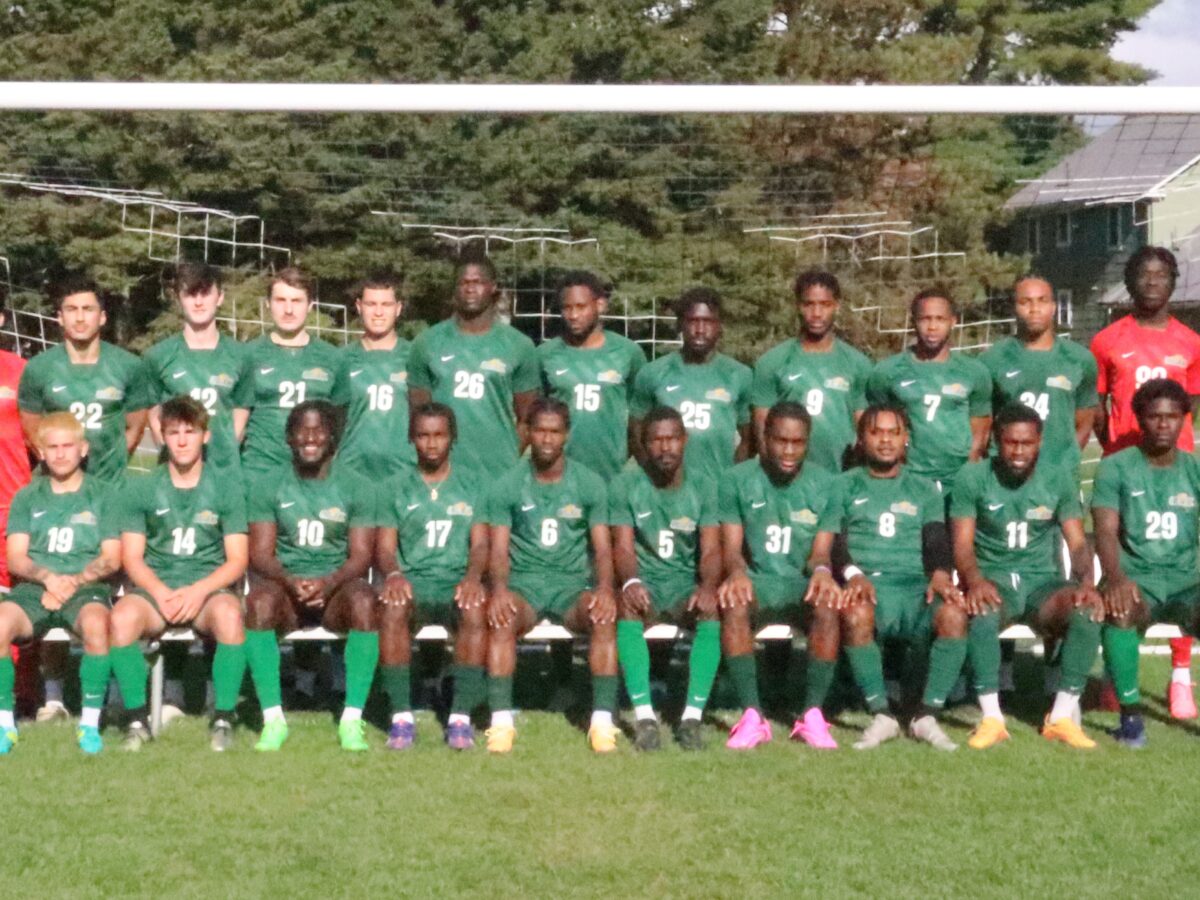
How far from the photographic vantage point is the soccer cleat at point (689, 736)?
20.0ft

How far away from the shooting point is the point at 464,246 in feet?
26.6

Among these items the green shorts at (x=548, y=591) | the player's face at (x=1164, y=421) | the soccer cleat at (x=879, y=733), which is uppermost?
the player's face at (x=1164, y=421)

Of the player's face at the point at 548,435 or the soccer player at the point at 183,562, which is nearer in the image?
the soccer player at the point at 183,562

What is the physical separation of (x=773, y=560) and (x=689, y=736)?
30.7 inches

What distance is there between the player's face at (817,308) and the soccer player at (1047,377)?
2.45 ft

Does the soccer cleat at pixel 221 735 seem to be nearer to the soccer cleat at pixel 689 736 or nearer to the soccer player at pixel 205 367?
the soccer player at pixel 205 367

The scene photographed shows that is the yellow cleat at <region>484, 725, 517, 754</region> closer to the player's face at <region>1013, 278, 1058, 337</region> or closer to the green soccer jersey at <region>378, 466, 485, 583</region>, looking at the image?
the green soccer jersey at <region>378, 466, 485, 583</region>

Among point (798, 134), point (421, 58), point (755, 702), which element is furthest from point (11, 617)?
point (421, 58)

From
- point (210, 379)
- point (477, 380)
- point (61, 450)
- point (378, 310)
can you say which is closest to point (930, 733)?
point (477, 380)

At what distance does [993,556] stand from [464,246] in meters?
3.11

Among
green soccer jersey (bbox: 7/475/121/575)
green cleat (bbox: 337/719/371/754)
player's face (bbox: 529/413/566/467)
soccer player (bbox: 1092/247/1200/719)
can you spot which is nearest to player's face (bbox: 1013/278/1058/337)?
soccer player (bbox: 1092/247/1200/719)

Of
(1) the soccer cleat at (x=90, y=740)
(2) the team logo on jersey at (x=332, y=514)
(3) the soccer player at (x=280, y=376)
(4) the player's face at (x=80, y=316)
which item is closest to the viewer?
(1) the soccer cleat at (x=90, y=740)

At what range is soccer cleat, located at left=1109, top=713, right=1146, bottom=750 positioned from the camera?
6.18 m

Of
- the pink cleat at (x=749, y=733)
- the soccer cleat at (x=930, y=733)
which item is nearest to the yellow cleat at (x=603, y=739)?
the pink cleat at (x=749, y=733)
